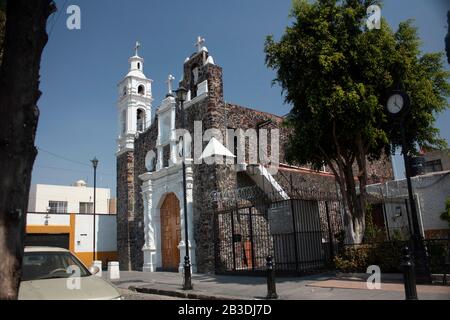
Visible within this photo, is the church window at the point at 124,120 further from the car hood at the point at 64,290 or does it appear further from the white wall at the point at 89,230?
the car hood at the point at 64,290

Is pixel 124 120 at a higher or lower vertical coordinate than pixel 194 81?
higher

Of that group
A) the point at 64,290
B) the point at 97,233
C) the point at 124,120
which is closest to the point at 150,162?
the point at 124,120

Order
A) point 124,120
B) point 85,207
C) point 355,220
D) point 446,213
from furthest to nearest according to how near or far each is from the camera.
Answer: point 85,207
point 124,120
point 446,213
point 355,220

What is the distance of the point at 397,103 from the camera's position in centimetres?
1022

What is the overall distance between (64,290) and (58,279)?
570 millimetres

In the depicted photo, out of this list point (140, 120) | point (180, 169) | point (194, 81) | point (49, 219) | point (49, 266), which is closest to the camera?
point (49, 266)

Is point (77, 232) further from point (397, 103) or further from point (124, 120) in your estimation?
point (397, 103)

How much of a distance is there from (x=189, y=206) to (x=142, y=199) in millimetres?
5562

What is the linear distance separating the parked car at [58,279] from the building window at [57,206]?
3848cm

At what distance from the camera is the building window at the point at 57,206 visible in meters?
41.8
